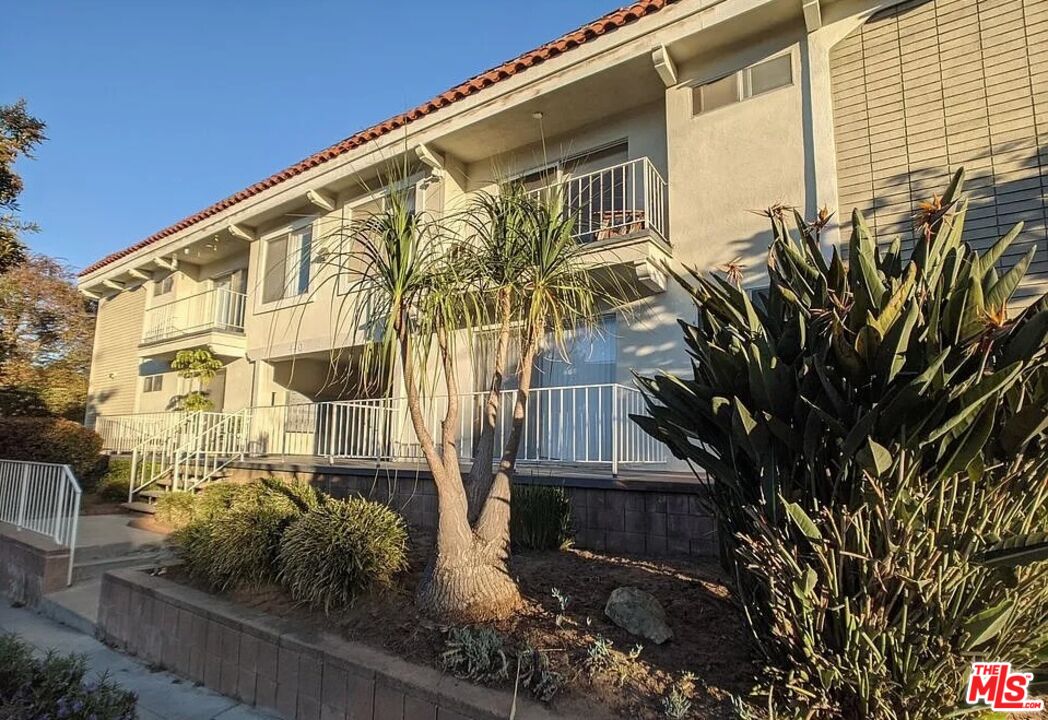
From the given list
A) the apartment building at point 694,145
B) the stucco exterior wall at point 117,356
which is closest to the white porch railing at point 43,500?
the apartment building at point 694,145

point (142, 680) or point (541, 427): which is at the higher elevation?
point (541, 427)

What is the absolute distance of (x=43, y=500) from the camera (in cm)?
711

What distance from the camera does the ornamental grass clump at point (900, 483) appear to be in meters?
2.24

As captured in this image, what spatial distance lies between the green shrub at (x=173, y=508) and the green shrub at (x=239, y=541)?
2279 mm

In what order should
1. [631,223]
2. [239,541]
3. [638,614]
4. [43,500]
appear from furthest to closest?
[631,223] → [43,500] → [239,541] → [638,614]

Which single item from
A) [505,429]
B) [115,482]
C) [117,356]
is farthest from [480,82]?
[117,356]

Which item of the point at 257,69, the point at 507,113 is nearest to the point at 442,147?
the point at 507,113

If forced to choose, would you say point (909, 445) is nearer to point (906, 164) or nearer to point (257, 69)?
point (906, 164)

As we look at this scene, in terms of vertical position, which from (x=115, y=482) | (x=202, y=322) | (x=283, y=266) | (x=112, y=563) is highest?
(x=283, y=266)

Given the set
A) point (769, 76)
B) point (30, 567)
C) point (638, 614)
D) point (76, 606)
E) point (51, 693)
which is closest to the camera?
point (51, 693)

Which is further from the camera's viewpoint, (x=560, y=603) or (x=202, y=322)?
(x=202, y=322)

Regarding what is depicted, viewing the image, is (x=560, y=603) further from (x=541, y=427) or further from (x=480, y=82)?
(x=480, y=82)

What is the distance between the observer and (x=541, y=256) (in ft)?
13.3

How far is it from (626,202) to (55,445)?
12.0 metres
